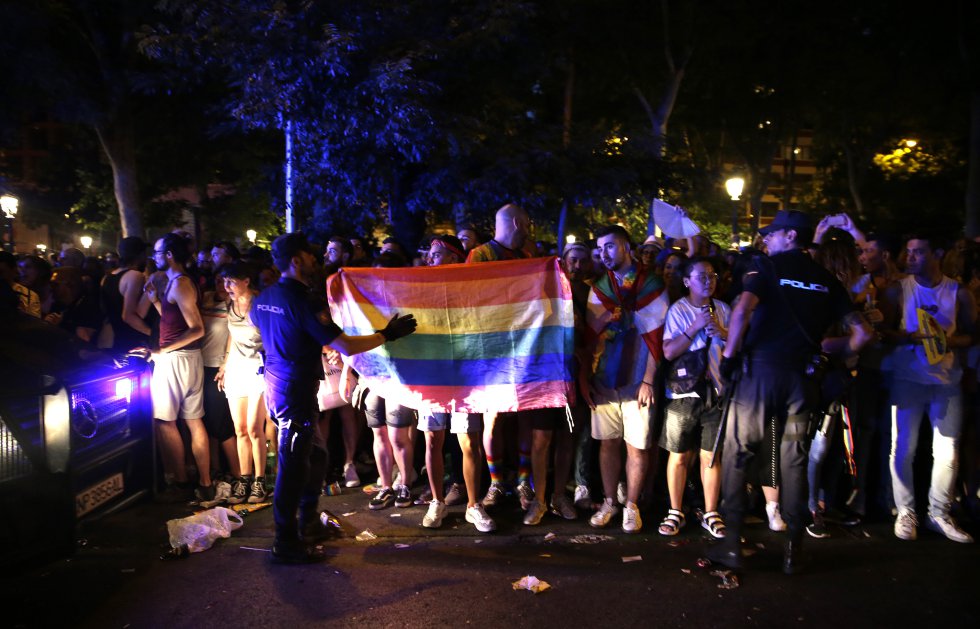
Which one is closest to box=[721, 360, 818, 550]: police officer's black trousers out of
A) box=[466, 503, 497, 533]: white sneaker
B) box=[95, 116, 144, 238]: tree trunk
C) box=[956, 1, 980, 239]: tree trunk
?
box=[466, 503, 497, 533]: white sneaker

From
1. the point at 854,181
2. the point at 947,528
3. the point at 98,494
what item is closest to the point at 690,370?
the point at 947,528

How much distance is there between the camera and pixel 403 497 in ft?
19.5

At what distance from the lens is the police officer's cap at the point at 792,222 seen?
4520 millimetres

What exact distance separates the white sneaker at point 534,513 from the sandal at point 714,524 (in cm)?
123

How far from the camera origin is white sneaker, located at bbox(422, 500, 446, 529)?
17.7ft

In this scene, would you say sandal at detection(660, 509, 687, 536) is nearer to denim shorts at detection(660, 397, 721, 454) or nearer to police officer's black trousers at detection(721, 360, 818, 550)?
denim shorts at detection(660, 397, 721, 454)

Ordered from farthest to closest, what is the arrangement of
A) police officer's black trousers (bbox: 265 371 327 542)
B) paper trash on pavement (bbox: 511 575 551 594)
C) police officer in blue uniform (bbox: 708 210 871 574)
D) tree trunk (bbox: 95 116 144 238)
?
tree trunk (bbox: 95 116 144 238)
police officer's black trousers (bbox: 265 371 327 542)
police officer in blue uniform (bbox: 708 210 871 574)
paper trash on pavement (bbox: 511 575 551 594)

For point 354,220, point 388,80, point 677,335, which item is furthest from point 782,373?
point 354,220

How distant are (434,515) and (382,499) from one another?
0.67 metres

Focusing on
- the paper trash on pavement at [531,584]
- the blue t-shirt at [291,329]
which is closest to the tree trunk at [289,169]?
the blue t-shirt at [291,329]

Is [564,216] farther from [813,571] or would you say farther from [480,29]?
[813,571]

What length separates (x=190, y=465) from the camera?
652 cm

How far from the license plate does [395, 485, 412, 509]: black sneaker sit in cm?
210

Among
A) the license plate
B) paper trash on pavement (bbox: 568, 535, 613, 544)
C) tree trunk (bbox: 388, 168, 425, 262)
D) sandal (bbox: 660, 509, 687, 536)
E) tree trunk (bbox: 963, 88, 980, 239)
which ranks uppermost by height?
tree trunk (bbox: 963, 88, 980, 239)
